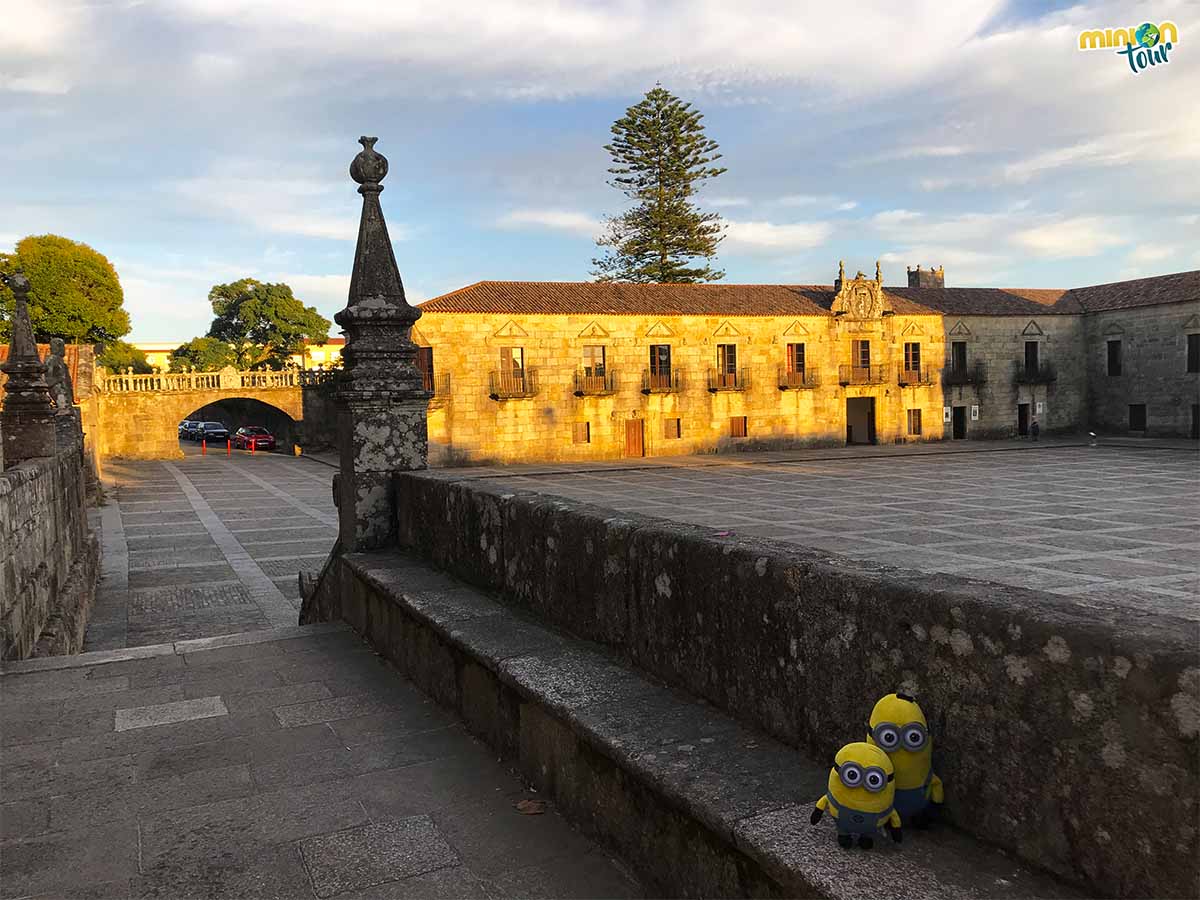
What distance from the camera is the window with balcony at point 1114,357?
4109cm

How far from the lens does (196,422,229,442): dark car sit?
60.3 m

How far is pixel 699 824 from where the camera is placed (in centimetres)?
238

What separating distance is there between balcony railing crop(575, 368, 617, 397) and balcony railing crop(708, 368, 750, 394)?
14.9 ft

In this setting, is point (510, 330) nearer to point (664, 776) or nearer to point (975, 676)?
point (664, 776)

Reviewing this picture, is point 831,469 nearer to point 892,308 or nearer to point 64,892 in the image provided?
point 892,308

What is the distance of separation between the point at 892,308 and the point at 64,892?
4130 centimetres

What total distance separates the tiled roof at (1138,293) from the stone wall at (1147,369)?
35 centimetres

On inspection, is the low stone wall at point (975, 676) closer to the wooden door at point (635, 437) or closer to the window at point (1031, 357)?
the wooden door at point (635, 437)

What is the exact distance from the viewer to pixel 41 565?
7.81m

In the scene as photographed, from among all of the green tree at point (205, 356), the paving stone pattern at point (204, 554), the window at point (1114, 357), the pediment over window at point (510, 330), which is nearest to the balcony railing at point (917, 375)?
the window at point (1114, 357)

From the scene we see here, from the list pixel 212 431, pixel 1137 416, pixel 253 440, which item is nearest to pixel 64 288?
pixel 212 431

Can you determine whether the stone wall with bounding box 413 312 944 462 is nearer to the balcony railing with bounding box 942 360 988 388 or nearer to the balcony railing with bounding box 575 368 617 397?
the balcony railing with bounding box 575 368 617 397

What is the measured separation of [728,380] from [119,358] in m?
45.3

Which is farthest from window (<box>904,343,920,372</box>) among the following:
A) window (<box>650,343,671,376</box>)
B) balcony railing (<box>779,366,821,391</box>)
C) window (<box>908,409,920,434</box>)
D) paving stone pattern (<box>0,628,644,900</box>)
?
paving stone pattern (<box>0,628,644,900</box>)
